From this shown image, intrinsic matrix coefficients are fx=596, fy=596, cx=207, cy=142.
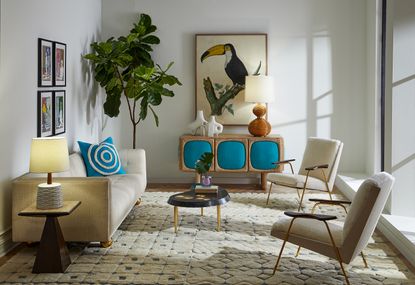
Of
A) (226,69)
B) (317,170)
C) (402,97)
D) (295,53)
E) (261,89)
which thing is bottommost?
(317,170)

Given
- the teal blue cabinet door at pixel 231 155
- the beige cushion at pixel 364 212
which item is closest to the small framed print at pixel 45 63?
the teal blue cabinet door at pixel 231 155

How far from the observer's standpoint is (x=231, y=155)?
8336 mm

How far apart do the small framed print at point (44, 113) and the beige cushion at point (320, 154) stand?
9.99 feet

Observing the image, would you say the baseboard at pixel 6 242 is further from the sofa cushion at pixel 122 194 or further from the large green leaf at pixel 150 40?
the large green leaf at pixel 150 40

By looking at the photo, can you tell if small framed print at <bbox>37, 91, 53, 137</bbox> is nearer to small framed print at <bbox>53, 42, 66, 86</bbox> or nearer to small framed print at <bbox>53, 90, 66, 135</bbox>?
small framed print at <bbox>53, 90, 66, 135</bbox>

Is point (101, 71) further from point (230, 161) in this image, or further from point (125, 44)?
point (230, 161)

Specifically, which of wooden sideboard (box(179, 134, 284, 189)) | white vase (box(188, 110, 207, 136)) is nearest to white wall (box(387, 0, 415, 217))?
wooden sideboard (box(179, 134, 284, 189))

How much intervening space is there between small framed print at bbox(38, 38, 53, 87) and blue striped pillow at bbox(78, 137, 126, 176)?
2.89 feet

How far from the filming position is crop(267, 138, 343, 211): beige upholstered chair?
6.89m

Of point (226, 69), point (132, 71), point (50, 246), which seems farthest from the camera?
point (226, 69)

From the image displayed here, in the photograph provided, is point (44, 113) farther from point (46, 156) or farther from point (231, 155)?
point (231, 155)

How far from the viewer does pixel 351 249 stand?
4230mm

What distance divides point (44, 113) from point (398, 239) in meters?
3.69

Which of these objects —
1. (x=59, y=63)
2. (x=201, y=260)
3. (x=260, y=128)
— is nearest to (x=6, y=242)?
(x=201, y=260)
